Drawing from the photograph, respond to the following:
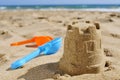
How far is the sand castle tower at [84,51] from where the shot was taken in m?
2.58

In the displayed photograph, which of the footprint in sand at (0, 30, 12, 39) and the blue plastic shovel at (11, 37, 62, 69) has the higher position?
the blue plastic shovel at (11, 37, 62, 69)

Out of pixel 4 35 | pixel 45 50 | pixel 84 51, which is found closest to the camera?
pixel 84 51

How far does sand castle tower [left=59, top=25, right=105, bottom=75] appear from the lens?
258 cm

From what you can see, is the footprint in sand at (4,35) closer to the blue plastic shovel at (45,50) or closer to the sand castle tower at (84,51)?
the blue plastic shovel at (45,50)

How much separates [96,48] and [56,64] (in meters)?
0.60

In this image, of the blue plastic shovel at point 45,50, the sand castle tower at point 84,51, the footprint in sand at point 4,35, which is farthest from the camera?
the footprint in sand at point 4,35

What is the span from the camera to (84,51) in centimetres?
258

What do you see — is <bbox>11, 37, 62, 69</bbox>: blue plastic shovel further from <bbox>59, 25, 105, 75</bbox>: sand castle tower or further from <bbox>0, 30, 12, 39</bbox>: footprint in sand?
<bbox>0, 30, 12, 39</bbox>: footprint in sand

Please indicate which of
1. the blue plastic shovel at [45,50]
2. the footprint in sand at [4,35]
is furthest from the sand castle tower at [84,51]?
the footprint in sand at [4,35]

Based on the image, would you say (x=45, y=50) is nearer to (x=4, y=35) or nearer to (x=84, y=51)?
(x=84, y=51)

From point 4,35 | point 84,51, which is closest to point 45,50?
point 84,51

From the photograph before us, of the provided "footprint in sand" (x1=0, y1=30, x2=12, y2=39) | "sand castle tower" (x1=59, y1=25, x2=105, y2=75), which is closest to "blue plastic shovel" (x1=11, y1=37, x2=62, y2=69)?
"sand castle tower" (x1=59, y1=25, x2=105, y2=75)

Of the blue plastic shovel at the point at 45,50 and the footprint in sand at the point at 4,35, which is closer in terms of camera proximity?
the blue plastic shovel at the point at 45,50

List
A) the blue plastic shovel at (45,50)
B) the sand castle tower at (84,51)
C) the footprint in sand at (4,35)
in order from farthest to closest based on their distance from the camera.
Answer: the footprint in sand at (4,35), the blue plastic shovel at (45,50), the sand castle tower at (84,51)
